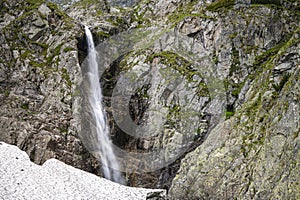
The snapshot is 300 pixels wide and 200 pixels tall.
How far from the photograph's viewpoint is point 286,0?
105 ft

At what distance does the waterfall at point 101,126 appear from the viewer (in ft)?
94.1

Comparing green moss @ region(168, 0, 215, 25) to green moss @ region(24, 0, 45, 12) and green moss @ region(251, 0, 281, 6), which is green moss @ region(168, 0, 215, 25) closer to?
green moss @ region(251, 0, 281, 6)

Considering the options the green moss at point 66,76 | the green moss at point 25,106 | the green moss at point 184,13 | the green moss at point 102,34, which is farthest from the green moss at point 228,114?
the green moss at point 102,34

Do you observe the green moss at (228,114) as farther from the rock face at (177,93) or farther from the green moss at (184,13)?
the green moss at (184,13)

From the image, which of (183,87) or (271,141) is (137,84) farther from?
(271,141)

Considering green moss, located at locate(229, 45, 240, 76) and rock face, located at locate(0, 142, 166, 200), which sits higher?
green moss, located at locate(229, 45, 240, 76)

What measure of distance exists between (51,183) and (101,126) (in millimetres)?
9171

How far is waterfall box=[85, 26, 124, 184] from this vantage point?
2869cm

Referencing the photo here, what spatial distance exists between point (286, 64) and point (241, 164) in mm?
6868

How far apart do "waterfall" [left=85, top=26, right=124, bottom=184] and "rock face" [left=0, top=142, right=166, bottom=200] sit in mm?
3538

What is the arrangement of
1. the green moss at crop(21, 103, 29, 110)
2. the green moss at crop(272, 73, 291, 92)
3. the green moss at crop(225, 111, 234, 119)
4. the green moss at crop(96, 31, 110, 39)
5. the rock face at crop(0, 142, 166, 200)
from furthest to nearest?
the green moss at crop(96, 31, 110, 39) → the green moss at crop(21, 103, 29, 110) → the green moss at crop(225, 111, 234, 119) → the rock face at crop(0, 142, 166, 200) → the green moss at crop(272, 73, 291, 92)

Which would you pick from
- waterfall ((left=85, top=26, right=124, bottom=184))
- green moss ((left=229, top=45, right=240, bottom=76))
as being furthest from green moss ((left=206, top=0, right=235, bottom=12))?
waterfall ((left=85, top=26, right=124, bottom=184))

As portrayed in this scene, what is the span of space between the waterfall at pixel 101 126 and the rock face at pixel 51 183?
3.54 meters

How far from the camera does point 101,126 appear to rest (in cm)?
3102
